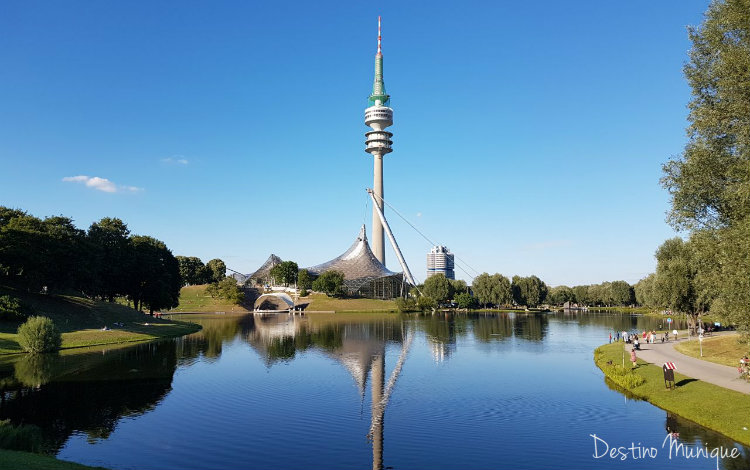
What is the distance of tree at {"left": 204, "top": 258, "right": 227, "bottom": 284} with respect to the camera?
535 ft

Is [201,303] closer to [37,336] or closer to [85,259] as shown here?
[85,259]

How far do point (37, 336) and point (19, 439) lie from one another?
26.8 metres

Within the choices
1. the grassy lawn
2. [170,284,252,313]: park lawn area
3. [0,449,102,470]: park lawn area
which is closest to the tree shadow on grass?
[0,449,102,470]: park lawn area

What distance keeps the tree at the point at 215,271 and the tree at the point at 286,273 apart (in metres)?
23.5

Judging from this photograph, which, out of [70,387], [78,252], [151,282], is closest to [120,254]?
[151,282]

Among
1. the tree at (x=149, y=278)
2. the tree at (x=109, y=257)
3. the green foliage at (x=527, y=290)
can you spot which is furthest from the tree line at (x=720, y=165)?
the green foliage at (x=527, y=290)

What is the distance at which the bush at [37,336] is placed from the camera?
39.1 m

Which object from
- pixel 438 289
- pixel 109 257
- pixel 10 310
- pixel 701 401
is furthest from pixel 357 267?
pixel 701 401

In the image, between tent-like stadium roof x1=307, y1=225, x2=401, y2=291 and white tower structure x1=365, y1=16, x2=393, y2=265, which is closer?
tent-like stadium roof x1=307, y1=225, x2=401, y2=291

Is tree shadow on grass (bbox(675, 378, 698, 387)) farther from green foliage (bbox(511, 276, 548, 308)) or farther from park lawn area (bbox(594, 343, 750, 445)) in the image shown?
green foliage (bbox(511, 276, 548, 308))

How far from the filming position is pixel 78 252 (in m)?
57.7

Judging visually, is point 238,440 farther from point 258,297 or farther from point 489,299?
point 258,297

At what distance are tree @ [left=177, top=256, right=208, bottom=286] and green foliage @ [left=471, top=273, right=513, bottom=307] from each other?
86535 mm

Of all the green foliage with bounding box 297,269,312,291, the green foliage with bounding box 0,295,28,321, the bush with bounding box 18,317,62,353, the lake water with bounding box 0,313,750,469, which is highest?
the green foliage with bounding box 297,269,312,291
